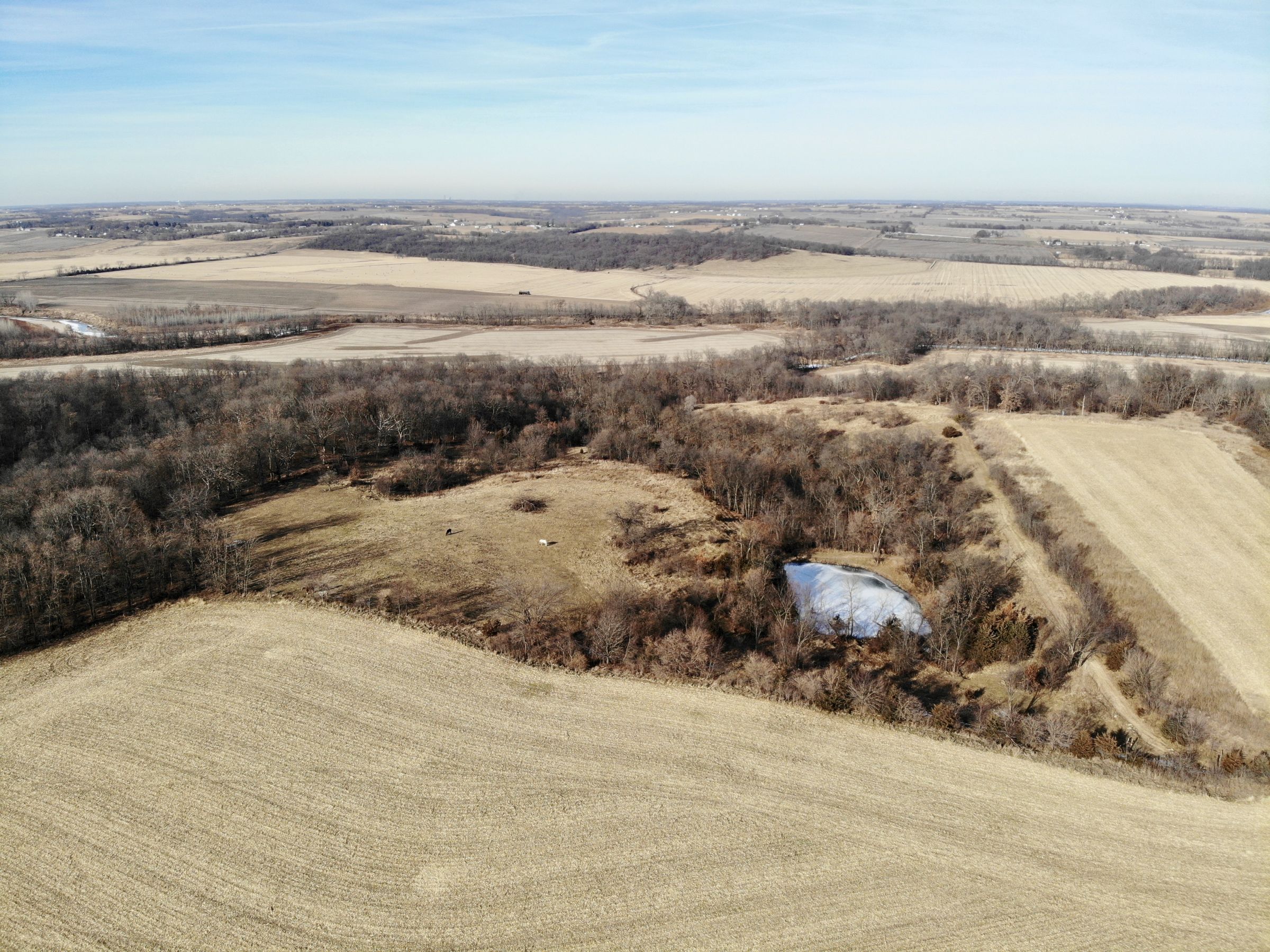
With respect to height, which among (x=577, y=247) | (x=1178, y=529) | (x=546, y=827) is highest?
(x=577, y=247)

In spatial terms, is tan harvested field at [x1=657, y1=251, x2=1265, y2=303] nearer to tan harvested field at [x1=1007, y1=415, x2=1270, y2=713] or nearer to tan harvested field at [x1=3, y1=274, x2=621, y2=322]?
tan harvested field at [x1=3, y1=274, x2=621, y2=322]

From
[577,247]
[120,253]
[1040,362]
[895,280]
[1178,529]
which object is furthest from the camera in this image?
[577,247]

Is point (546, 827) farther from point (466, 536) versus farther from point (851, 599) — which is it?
point (466, 536)

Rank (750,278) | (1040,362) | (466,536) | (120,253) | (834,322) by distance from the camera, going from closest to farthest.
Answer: (466,536) → (1040,362) → (834,322) → (750,278) → (120,253)

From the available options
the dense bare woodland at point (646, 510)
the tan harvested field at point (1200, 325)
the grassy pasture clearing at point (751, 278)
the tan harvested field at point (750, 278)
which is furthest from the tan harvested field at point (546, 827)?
the tan harvested field at point (750, 278)

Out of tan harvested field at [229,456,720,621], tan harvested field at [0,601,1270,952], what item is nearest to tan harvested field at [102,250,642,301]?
tan harvested field at [229,456,720,621]

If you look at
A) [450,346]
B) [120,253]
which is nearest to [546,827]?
[450,346]

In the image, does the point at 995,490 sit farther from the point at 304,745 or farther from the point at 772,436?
the point at 304,745
